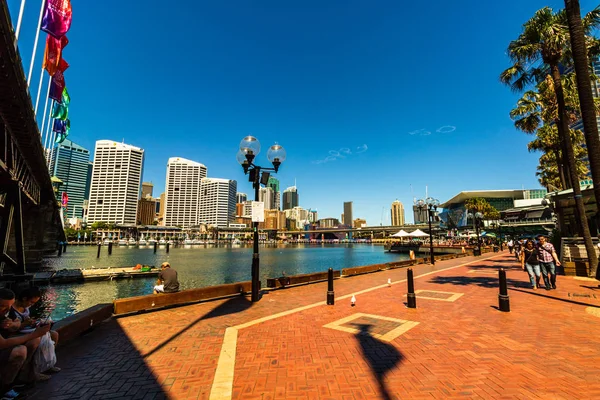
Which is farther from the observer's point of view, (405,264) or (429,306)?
(405,264)

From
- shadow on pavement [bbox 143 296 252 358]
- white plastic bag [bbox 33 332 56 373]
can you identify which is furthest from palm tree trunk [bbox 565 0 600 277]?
white plastic bag [bbox 33 332 56 373]

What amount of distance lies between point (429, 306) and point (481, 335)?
2981 millimetres

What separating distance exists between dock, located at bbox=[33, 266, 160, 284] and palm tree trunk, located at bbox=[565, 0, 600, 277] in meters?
32.5

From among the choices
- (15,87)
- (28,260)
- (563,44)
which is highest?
(563,44)

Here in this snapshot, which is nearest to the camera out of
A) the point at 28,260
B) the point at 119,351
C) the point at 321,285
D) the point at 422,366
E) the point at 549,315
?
the point at 422,366

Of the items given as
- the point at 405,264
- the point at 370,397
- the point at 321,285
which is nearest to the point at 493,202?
the point at 405,264

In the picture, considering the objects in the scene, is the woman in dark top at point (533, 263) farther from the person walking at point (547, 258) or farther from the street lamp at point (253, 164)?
the street lamp at point (253, 164)

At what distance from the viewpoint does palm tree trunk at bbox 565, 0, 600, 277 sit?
8859 mm

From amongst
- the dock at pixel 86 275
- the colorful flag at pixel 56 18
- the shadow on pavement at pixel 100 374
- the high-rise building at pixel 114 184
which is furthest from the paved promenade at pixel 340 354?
the high-rise building at pixel 114 184

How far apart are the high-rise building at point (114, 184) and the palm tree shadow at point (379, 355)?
8631 inches

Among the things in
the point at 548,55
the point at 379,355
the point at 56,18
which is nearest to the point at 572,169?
the point at 548,55

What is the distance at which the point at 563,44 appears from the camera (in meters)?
14.5

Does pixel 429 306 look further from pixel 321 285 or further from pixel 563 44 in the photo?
pixel 563 44

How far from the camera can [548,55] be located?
15.1m
